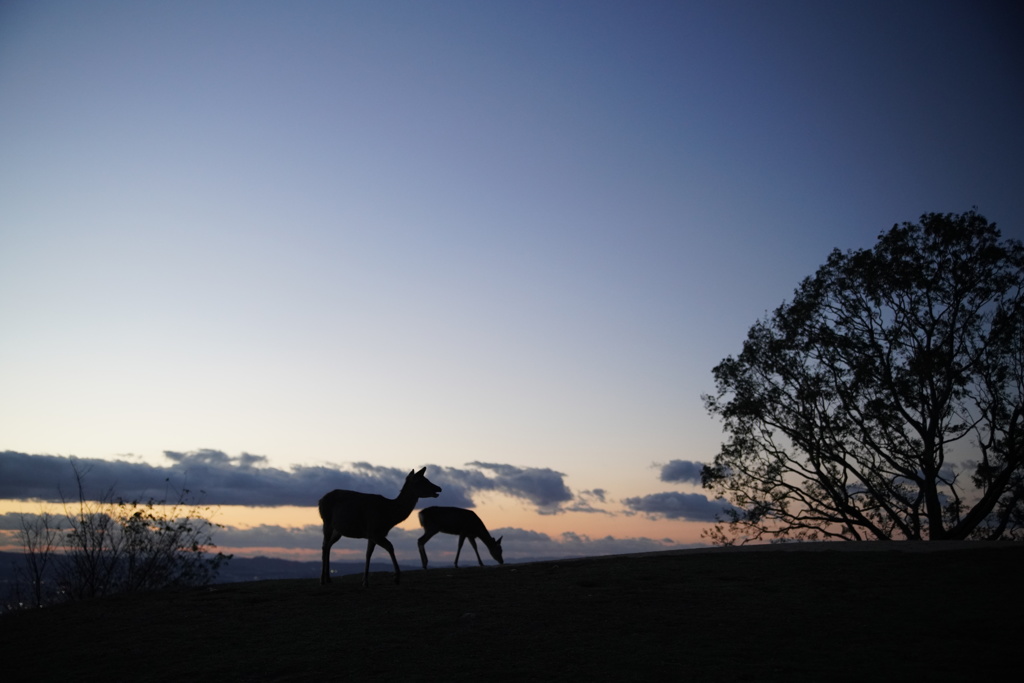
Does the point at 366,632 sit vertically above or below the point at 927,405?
below

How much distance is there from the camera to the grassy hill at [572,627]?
1048cm

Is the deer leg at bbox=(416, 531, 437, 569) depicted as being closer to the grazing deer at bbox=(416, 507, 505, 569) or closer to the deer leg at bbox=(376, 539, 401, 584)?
the grazing deer at bbox=(416, 507, 505, 569)

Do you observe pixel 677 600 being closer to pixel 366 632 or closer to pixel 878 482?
pixel 366 632

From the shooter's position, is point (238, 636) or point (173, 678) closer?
point (173, 678)

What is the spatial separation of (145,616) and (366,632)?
18.5ft

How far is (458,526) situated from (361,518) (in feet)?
34.8

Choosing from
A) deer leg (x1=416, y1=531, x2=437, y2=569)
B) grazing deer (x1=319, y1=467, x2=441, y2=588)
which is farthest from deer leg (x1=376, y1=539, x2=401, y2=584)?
deer leg (x1=416, y1=531, x2=437, y2=569)

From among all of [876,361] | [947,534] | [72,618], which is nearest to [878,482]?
[947,534]

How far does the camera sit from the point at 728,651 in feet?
36.9

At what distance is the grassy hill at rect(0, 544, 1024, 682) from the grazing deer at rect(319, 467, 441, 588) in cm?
81

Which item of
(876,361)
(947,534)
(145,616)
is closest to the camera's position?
(145,616)

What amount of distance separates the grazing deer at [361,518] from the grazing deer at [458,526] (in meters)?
7.74

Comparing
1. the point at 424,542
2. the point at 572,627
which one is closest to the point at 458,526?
the point at 424,542

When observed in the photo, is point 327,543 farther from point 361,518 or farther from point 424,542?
point 424,542
